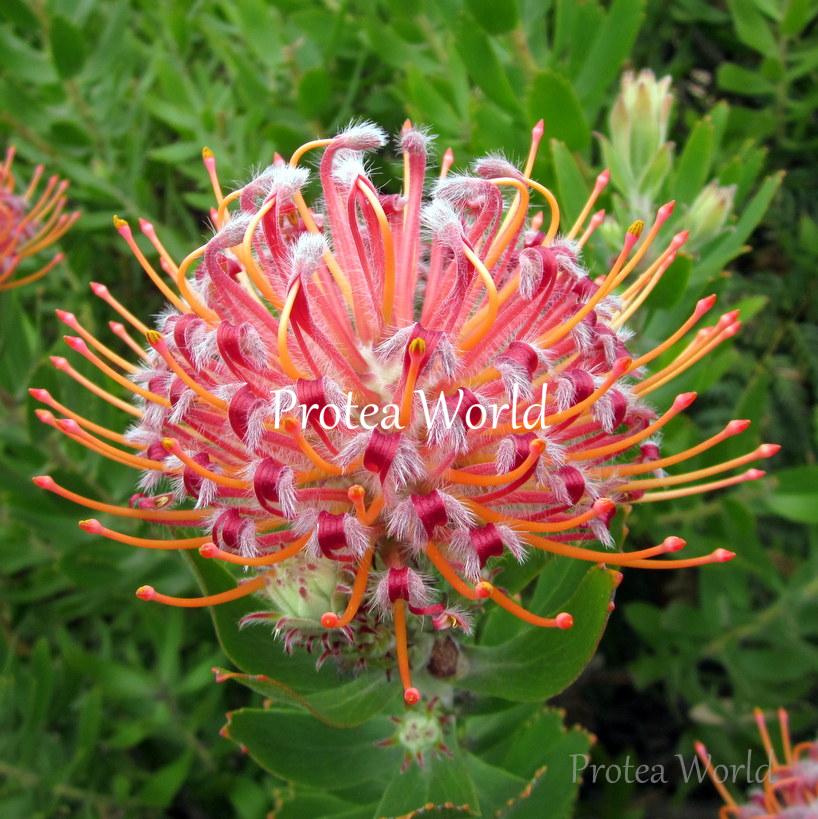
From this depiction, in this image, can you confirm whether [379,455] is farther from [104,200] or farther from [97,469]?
[104,200]

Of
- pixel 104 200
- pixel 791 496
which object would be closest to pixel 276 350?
pixel 791 496

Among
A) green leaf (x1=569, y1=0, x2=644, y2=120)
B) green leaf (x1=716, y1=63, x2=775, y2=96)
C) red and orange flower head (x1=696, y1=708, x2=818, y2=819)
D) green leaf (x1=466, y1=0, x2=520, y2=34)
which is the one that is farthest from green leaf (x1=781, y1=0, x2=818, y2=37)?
red and orange flower head (x1=696, y1=708, x2=818, y2=819)

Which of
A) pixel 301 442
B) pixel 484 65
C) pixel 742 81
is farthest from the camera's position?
pixel 742 81

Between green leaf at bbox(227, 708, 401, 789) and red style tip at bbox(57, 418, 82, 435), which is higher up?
red style tip at bbox(57, 418, 82, 435)

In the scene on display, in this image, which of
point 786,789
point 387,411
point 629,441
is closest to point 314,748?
point 387,411

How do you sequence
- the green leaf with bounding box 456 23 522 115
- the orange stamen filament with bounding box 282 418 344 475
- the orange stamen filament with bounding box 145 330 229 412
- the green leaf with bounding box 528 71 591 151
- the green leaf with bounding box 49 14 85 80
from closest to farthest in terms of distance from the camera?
the orange stamen filament with bounding box 282 418 344 475
the orange stamen filament with bounding box 145 330 229 412
the green leaf with bounding box 528 71 591 151
the green leaf with bounding box 456 23 522 115
the green leaf with bounding box 49 14 85 80

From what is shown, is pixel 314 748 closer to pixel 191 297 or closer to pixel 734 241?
pixel 191 297

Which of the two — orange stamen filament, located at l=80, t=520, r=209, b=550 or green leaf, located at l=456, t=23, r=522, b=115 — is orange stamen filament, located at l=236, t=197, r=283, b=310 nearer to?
orange stamen filament, located at l=80, t=520, r=209, b=550
